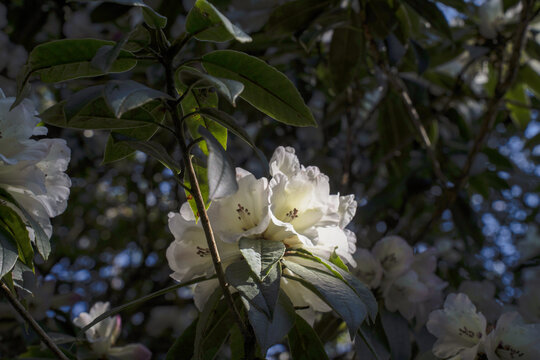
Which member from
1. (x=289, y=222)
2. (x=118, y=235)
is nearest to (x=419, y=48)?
(x=289, y=222)

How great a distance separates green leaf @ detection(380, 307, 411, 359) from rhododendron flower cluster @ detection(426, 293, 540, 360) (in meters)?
0.07

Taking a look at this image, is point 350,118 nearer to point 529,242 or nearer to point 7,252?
point 7,252

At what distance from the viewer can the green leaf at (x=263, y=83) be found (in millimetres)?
681

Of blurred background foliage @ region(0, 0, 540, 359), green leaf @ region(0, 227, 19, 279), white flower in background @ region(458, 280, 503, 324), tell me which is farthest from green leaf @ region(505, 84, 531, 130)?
green leaf @ region(0, 227, 19, 279)

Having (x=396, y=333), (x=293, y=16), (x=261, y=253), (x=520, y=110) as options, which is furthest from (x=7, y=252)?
(x=520, y=110)

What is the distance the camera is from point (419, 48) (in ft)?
5.11

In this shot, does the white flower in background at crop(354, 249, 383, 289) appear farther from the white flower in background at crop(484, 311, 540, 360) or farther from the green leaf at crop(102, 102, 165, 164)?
the green leaf at crop(102, 102, 165, 164)

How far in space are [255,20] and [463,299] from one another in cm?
119

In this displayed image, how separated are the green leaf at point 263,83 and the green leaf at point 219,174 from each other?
0.47 ft

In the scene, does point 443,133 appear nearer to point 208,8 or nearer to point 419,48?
point 419,48

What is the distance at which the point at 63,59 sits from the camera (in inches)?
25.2

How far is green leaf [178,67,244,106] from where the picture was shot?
54 centimetres

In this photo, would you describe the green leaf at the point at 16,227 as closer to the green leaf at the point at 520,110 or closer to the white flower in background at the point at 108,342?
the white flower in background at the point at 108,342

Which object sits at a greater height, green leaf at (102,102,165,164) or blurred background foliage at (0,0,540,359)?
green leaf at (102,102,165,164)
